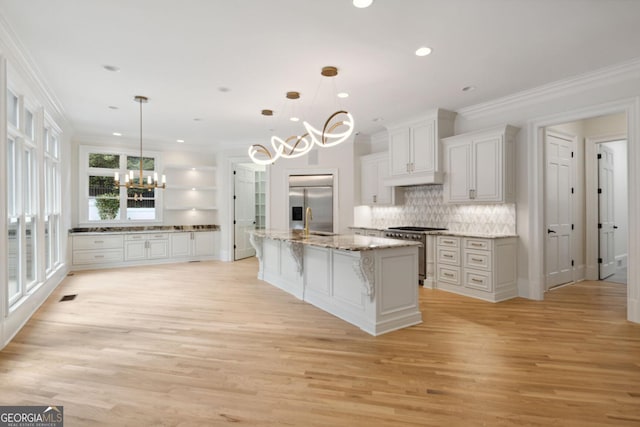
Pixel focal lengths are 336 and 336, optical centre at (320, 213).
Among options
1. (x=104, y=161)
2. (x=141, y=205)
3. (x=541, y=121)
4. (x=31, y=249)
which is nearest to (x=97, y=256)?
(x=141, y=205)

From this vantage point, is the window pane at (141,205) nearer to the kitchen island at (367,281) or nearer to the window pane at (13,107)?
the window pane at (13,107)

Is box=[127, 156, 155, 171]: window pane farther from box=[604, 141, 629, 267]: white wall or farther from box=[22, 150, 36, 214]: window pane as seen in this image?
box=[604, 141, 629, 267]: white wall

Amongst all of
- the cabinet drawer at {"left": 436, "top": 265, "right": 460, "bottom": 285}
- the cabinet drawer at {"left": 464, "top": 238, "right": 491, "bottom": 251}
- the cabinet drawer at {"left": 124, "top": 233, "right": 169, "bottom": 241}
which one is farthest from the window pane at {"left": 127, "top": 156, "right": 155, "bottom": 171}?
the cabinet drawer at {"left": 464, "top": 238, "right": 491, "bottom": 251}

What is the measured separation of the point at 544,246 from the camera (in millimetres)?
4918

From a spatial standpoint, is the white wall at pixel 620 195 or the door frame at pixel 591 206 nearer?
the door frame at pixel 591 206

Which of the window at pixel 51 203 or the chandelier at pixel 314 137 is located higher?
the chandelier at pixel 314 137

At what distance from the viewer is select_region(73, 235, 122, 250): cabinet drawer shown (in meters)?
6.75

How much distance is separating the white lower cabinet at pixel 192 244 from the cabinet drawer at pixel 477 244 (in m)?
5.77

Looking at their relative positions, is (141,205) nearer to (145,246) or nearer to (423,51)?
(145,246)

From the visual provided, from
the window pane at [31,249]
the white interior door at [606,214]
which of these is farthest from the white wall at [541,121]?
the window pane at [31,249]

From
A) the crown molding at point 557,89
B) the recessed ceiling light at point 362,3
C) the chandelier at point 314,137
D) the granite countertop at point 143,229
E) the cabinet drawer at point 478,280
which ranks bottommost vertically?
the cabinet drawer at point 478,280

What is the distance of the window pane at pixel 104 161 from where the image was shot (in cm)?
725

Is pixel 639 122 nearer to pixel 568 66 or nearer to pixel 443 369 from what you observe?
pixel 568 66

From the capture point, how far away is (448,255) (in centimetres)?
500
